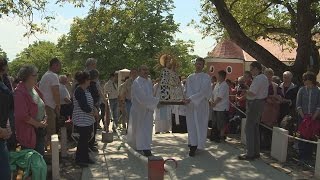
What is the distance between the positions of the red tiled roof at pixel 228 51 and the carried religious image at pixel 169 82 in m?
41.5

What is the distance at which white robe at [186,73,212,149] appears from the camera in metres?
9.00

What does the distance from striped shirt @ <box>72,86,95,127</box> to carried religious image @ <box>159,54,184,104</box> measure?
1.87 metres

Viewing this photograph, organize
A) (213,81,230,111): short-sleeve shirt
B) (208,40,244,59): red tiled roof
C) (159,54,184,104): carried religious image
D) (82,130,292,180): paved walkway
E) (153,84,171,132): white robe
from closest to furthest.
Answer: (82,130,292,180): paved walkway < (159,54,184,104): carried religious image < (213,81,230,111): short-sleeve shirt < (153,84,171,132): white robe < (208,40,244,59): red tiled roof

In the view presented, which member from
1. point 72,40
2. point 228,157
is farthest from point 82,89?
point 72,40

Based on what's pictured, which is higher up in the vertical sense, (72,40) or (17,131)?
(72,40)

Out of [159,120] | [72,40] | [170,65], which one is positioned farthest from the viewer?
[72,40]

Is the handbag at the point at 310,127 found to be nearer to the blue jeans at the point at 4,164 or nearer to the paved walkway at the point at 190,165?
the paved walkway at the point at 190,165

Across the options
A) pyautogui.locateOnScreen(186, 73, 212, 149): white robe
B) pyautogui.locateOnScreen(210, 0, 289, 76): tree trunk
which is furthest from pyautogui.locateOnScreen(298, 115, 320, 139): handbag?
pyautogui.locateOnScreen(210, 0, 289, 76): tree trunk

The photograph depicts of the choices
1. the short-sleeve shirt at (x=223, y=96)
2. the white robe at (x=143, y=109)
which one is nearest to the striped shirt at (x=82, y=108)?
the white robe at (x=143, y=109)

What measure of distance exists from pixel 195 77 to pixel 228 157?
171 cm

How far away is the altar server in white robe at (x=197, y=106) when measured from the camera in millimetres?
8984

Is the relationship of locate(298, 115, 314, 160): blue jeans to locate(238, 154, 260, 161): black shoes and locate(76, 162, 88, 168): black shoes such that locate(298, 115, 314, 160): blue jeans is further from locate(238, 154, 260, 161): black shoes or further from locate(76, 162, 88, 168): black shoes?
locate(76, 162, 88, 168): black shoes

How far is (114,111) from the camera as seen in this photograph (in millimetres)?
13695

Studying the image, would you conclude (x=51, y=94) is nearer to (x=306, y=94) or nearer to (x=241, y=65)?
(x=306, y=94)
